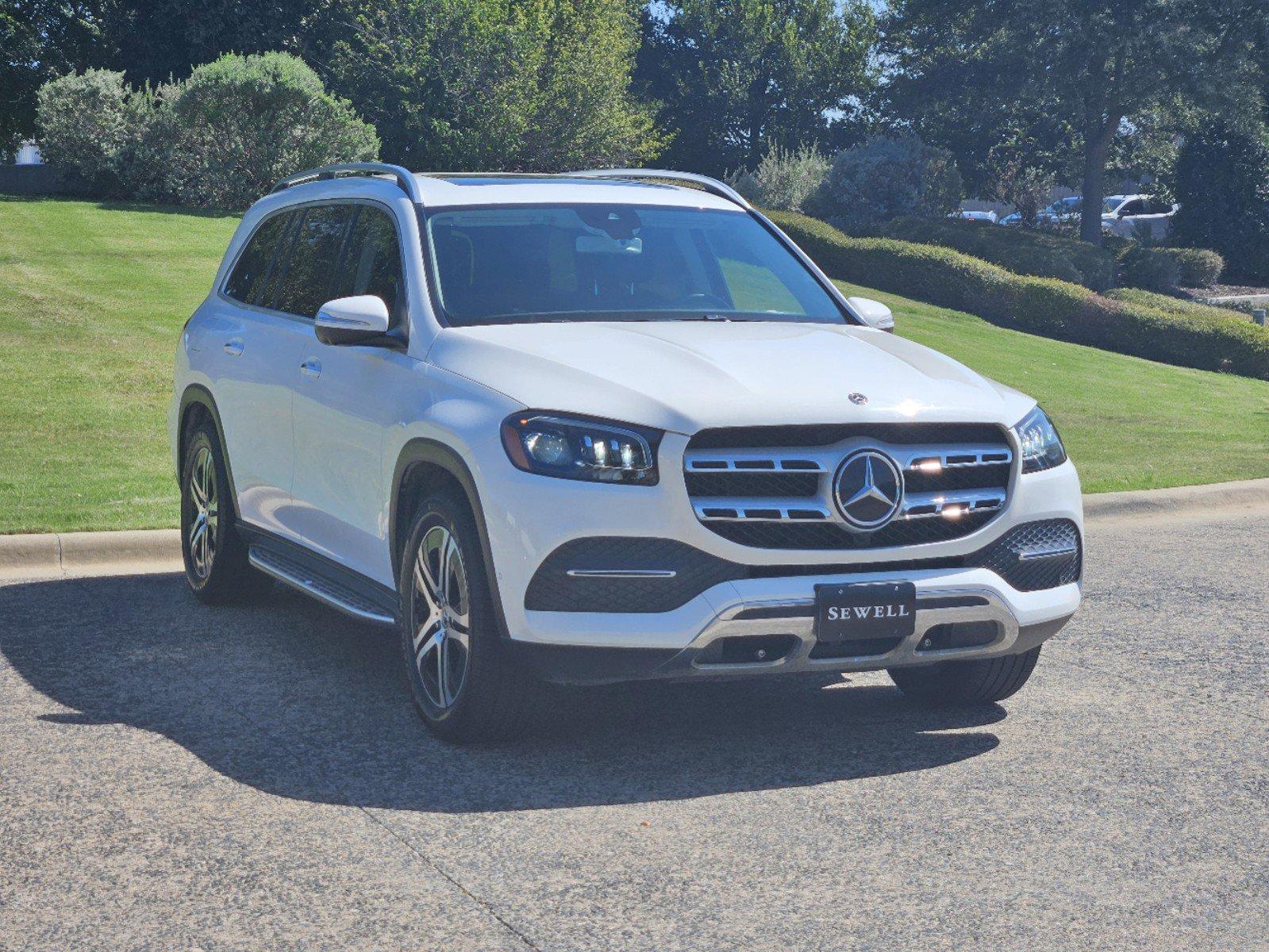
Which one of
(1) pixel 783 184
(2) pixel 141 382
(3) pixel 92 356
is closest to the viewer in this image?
(2) pixel 141 382

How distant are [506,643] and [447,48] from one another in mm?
38484

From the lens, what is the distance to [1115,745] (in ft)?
19.3

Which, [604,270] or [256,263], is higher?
[604,270]

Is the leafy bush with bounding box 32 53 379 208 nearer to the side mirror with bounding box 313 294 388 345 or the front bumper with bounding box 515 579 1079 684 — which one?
the side mirror with bounding box 313 294 388 345

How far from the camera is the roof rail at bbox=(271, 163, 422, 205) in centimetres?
685

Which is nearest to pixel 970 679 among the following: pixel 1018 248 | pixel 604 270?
pixel 604 270

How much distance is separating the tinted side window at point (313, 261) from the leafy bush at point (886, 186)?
38.0 metres

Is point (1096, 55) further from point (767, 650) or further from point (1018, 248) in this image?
point (767, 650)

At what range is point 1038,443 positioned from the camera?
5832 mm

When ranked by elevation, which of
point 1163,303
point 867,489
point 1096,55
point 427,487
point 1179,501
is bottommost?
point 1163,303

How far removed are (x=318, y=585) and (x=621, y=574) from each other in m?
2.08

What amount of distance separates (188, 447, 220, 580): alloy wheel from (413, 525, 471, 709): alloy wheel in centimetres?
247

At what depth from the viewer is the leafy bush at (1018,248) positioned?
3769 centimetres

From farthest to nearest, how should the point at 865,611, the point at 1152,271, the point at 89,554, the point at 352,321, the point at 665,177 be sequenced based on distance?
the point at 1152,271 → the point at 89,554 → the point at 665,177 → the point at 352,321 → the point at 865,611
